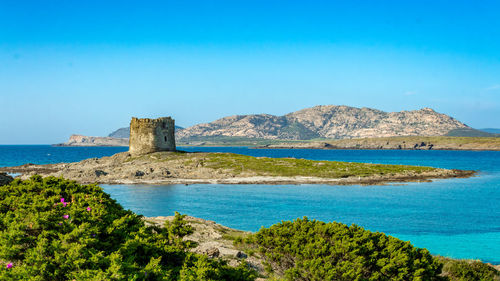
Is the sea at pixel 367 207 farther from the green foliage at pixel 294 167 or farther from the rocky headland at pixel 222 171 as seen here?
the green foliage at pixel 294 167

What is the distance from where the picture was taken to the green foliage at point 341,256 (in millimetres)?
10156

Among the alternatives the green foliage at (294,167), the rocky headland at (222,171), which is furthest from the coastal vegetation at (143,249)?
the green foliage at (294,167)

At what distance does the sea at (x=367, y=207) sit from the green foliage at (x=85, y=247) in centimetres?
1460

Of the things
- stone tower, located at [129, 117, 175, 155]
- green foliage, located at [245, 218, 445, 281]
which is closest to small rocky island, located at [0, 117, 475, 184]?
stone tower, located at [129, 117, 175, 155]

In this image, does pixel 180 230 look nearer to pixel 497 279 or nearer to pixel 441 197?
pixel 497 279

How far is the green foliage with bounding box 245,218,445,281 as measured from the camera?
10.2 m

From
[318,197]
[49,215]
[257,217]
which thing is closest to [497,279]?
[49,215]

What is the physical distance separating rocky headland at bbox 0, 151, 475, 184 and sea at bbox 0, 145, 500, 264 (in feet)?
12.8

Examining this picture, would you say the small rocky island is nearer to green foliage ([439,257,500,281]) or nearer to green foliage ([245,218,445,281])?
green foliage ([439,257,500,281])

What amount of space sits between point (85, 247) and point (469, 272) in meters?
10.9

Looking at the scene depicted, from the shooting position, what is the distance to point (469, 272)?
12.7 m

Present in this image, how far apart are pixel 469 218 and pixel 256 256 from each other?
23.5 meters

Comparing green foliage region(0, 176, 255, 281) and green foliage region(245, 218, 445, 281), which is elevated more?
green foliage region(0, 176, 255, 281)

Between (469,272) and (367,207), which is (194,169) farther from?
(469,272)
